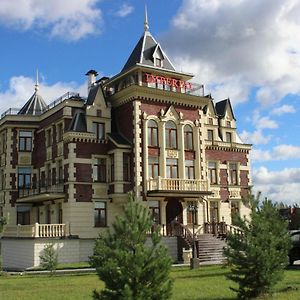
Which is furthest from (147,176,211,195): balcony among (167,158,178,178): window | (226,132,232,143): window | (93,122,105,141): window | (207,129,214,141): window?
(226,132,232,143): window

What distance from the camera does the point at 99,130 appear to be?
106 feet

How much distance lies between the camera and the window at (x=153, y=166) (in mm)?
31506

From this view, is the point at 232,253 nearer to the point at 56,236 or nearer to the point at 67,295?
the point at 67,295

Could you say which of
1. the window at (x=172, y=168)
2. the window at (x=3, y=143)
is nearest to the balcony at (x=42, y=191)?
the window at (x=3, y=143)

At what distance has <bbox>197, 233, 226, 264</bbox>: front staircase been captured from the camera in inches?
1109

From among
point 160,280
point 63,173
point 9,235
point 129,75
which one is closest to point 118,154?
point 63,173

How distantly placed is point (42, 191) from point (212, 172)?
508 inches

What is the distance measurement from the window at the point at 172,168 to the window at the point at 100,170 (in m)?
4.29

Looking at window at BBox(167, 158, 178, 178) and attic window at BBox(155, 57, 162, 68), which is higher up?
attic window at BBox(155, 57, 162, 68)

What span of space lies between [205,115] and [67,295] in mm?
25007

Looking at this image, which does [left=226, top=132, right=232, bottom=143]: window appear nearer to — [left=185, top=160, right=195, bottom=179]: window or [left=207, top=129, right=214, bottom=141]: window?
[left=207, top=129, right=214, bottom=141]: window

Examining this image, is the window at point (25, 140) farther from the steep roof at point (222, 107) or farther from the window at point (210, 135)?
the steep roof at point (222, 107)

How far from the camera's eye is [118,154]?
3111 cm

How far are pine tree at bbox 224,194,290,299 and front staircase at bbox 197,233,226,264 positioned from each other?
13.6m
